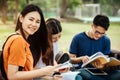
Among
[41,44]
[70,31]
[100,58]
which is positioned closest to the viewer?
[41,44]

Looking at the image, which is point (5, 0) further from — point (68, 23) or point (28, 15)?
point (28, 15)

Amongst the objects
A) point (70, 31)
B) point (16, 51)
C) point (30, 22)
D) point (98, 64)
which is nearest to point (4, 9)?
point (70, 31)

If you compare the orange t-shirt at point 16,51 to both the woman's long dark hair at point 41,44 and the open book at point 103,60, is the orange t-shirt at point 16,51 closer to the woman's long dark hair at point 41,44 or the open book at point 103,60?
the woman's long dark hair at point 41,44

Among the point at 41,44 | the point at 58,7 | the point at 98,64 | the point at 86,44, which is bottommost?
the point at 98,64

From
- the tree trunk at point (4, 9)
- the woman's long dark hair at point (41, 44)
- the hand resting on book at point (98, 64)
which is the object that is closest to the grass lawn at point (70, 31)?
the tree trunk at point (4, 9)

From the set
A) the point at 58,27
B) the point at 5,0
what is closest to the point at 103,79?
the point at 58,27

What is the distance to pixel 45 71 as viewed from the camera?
1678mm

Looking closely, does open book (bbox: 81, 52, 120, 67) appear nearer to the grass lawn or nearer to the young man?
the young man

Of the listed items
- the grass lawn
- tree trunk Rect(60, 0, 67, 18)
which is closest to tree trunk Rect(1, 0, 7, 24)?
the grass lawn

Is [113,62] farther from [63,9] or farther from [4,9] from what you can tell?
[63,9]

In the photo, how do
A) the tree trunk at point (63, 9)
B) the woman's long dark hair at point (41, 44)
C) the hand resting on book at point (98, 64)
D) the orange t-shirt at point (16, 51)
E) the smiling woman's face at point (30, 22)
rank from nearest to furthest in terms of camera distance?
1. the orange t-shirt at point (16, 51)
2. the smiling woman's face at point (30, 22)
3. the woman's long dark hair at point (41, 44)
4. the hand resting on book at point (98, 64)
5. the tree trunk at point (63, 9)

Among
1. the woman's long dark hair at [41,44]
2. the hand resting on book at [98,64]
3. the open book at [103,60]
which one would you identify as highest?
the woman's long dark hair at [41,44]

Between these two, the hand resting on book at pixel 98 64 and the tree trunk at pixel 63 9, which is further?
the tree trunk at pixel 63 9

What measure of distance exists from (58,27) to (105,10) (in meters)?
2.04
